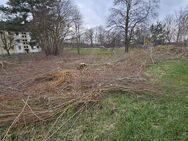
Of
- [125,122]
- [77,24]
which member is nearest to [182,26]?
[77,24]

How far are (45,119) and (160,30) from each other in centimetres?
3831

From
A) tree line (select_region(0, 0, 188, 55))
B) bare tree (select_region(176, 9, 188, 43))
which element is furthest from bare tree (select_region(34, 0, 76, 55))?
bare tree (select_region(176, 9, 188, 43))

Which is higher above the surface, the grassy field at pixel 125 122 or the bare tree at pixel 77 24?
the bare tree at pixel 77 24

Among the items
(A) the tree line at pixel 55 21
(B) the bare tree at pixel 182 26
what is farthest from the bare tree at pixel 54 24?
(B) the bare tree at pixel 182 26

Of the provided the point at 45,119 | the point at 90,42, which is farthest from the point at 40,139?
the point at 90,42

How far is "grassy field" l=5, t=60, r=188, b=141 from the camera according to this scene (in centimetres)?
269

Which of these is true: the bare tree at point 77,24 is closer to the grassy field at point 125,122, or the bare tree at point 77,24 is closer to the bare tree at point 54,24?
the bare tree at point 54,24

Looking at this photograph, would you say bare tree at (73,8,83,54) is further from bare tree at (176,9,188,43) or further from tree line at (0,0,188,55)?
bare tree at (176,9,188,43)

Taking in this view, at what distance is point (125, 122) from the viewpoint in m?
2.99

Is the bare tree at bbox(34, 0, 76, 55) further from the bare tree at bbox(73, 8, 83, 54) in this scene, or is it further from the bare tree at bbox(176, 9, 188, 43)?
the bare tree at bbox(176, 9, 188, 43)

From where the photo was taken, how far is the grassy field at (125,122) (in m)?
2.69

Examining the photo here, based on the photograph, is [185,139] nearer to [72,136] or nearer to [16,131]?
[72,136]

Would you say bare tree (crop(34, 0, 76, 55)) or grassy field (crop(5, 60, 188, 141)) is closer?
grassy field (crop(5, 60, 188, 141))

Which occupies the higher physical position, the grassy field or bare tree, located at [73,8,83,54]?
bare tree, located at [73,8,83,54]
